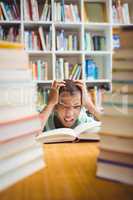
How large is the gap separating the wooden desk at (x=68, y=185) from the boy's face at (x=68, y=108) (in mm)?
1057

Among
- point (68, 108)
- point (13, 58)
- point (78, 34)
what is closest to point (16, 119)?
point (13, 58)

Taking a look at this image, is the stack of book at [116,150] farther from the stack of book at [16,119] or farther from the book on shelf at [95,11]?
the book on shelf at [95,11]

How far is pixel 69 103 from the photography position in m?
1.81

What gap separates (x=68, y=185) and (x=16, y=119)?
0.15 m

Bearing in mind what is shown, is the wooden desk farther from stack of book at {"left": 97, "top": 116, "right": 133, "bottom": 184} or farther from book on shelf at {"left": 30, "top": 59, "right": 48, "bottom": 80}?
book on shelf at {"left": 30, "top": 59, "right": 48, "bottom": 80}

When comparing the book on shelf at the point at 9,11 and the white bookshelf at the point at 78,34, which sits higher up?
the book on shelf at the point at 9,11

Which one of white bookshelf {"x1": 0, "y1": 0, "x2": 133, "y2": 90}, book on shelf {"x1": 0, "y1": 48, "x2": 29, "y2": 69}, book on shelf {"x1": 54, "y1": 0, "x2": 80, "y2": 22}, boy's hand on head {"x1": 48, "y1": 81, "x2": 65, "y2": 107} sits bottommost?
boy's hand on head {"x1": 48, "y1": 81, "x2": 65, "y2": 107}

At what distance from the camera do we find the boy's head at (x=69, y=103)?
1.73m

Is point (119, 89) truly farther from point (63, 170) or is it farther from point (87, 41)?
point (87, 41)

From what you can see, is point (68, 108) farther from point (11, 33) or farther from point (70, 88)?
point (11, 33)

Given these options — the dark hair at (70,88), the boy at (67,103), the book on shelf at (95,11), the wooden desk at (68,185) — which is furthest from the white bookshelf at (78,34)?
the wooden desk at (68,185)

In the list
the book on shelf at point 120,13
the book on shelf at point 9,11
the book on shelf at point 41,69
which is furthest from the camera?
the book on shelf at point 120,13

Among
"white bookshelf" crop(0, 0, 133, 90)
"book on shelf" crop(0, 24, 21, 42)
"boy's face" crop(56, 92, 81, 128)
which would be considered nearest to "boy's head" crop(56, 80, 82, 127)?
"boy's face" crop(56, 92, 81, 128)

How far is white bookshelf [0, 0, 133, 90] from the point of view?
3.29 metres
